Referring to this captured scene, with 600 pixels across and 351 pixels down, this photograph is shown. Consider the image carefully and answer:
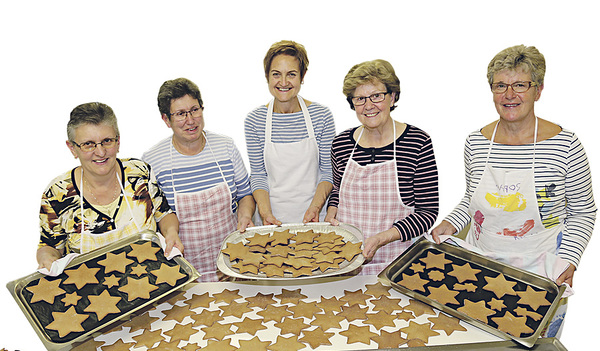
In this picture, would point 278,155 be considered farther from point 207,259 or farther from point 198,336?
point 198,336

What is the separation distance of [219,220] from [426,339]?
5.19 ft

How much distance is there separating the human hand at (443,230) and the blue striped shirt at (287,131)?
36.2 inches

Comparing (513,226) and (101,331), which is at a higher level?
(513,226)

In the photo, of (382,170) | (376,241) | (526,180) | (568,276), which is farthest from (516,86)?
(376,241)

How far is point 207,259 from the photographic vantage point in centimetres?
284

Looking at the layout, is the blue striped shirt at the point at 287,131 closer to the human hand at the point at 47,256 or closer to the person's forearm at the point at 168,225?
the person's forearm at the point at 168,225

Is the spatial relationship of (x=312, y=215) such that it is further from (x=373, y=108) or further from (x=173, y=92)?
(x=173, y=92)

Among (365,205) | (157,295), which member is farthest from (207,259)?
(365,205)

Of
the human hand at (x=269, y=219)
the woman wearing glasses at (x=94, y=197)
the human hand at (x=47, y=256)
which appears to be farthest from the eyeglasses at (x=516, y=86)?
the human hand at (x=47, y=256)

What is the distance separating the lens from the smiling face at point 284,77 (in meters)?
2.74

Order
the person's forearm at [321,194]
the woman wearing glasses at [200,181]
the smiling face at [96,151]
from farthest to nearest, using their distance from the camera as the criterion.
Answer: the person's forearm at [321,194] < the woman wearing glasses at [200,181] < the smiling face at [96,151]

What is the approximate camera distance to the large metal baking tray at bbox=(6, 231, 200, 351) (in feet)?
5.72

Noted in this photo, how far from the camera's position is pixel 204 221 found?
2762 millimetres

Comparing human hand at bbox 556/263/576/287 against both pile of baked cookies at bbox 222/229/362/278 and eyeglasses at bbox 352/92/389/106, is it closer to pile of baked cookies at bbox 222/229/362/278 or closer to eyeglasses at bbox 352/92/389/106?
pile of baked cookies at bbox 222/229/362/278
